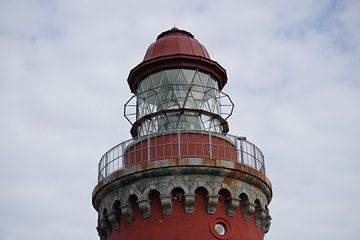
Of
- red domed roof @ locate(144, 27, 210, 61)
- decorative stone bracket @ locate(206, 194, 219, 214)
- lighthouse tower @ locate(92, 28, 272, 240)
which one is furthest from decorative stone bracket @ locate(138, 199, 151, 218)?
red domed roof @ locate(144, 27, 210, 61)

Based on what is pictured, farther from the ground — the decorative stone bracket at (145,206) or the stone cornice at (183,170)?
the stone cornice at (183,170)

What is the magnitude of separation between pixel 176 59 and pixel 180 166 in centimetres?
344

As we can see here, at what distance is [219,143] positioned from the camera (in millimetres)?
18062

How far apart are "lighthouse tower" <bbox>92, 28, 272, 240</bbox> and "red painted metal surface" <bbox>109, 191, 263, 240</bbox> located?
2cm

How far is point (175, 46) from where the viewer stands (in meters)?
19.5

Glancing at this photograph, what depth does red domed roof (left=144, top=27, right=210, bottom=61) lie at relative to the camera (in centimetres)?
1933

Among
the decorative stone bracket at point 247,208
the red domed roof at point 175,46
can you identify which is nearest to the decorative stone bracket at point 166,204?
the decorative stone bracket at point 247,208

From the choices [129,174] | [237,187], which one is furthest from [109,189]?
[237,187]

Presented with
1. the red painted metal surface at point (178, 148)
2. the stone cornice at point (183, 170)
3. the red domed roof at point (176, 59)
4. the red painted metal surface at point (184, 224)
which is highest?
the red domed roof at point (176, 59)

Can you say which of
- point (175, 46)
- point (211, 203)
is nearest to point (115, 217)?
point (211, 203)

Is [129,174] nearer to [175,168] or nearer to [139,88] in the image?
[175,168]

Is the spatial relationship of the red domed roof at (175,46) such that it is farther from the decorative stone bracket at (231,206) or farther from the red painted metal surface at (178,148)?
the decorative stone bracket at (231,206)

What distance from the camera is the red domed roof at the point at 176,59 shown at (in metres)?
19.1

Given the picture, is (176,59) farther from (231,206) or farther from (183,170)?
(231,206)
